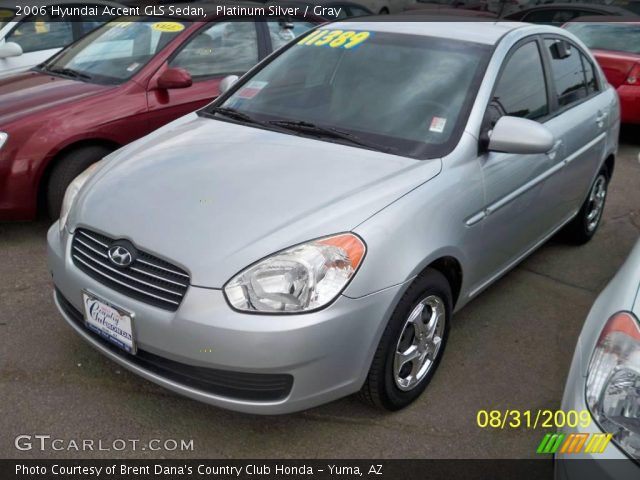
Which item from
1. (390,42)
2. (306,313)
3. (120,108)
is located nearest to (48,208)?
(120,108)

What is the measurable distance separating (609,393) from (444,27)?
90.3 inches

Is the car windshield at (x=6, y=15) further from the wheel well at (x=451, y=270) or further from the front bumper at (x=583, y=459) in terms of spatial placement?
the front bumper at (x=583, y=459)

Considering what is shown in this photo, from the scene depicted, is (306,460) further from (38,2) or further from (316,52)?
(38,2)

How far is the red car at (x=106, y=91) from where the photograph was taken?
13.3ft

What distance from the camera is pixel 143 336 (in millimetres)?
2357

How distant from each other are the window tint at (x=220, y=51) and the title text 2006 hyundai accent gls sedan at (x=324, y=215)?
129 cm

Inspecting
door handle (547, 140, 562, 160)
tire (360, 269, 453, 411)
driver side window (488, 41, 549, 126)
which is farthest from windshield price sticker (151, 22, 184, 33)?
tire (360, 269, 453, 411)

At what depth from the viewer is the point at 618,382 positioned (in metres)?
1.79

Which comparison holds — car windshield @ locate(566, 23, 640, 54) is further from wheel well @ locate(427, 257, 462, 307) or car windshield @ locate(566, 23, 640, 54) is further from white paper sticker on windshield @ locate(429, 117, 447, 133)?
wheel well @ locate(427, 257, 462, 307)

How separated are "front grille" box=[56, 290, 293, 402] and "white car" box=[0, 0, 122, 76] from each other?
4424mm

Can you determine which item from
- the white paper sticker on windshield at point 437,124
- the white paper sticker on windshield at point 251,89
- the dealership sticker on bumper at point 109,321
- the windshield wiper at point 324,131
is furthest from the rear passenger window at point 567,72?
the dealership sticker on bumper at point 109,321

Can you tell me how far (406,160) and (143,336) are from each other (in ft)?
4.27

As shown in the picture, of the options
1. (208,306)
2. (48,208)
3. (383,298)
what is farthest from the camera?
(48,208)

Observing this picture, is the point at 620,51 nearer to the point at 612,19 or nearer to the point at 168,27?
the point at 612,19
